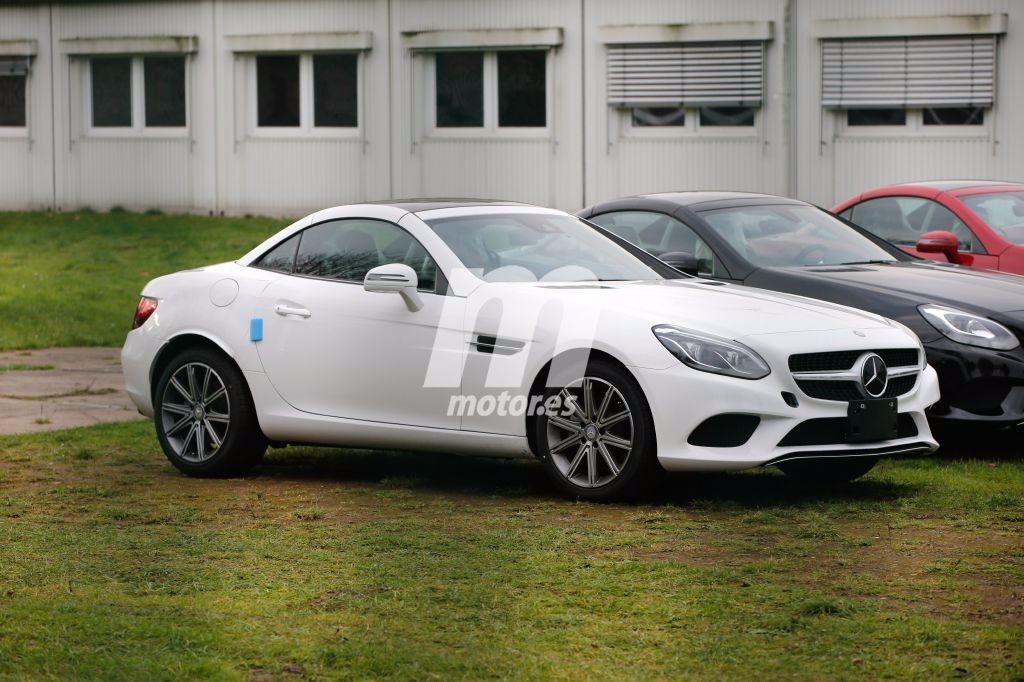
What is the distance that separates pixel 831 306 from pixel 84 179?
23.7 metres

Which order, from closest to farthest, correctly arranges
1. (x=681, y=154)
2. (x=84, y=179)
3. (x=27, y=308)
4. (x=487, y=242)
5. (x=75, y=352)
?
(x=487, y=242), (x=75, y=352), (x=27, y=308), (x=681, y=154), (x=84, y=179)

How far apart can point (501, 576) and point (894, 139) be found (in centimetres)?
1920

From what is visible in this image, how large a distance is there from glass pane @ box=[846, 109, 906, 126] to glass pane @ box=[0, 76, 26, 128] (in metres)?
14.8

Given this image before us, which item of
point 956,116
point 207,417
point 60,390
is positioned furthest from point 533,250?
point 956,116

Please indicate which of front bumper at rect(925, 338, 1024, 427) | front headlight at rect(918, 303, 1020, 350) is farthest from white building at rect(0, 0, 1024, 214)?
front bumper at rect(925, 338, 1024, 427)

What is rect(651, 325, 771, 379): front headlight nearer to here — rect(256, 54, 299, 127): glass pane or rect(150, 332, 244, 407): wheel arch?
rect(150, 332, 244, 407): wheel arch

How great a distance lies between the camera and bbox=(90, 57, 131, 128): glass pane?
1179 inches

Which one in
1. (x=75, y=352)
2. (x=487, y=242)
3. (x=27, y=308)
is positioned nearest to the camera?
(x=487, y=242)

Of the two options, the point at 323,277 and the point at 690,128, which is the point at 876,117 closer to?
the point at 690,128

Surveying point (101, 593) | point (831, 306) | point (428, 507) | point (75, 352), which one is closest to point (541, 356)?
point (428, 507)

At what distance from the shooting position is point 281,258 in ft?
29.4

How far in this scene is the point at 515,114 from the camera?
Answer: 26.9 meters

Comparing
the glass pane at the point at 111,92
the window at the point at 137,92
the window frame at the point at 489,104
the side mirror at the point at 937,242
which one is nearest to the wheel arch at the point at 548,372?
the side mirror at the point at 937,242

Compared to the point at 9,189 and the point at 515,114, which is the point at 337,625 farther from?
the point at 9,189
